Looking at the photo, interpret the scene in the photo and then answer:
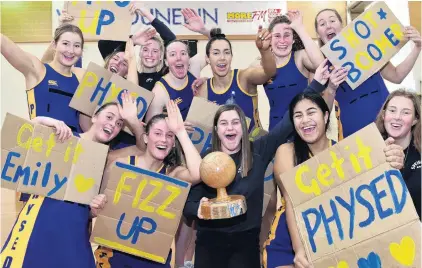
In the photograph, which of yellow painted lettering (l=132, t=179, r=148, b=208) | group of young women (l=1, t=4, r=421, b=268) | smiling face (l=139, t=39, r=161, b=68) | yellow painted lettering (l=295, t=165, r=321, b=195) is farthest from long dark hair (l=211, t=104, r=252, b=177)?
smiling face (l=139, t=39, r=161, b=68)

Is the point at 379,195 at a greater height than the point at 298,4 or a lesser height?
lesser

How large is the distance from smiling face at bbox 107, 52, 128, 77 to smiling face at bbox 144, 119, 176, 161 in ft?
4.14

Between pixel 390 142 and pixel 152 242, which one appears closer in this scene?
pixel 390 142

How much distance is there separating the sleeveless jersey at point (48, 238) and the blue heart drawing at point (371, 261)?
146 centimetres

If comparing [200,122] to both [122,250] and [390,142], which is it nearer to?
[122,250]

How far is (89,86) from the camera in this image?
10.6 feet

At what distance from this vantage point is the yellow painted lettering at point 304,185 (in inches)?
86.8

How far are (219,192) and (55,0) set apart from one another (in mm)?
5891

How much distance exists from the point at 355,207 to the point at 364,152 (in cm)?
27

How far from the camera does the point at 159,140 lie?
2738 mm

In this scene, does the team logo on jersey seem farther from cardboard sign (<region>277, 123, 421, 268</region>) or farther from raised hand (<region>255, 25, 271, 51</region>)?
cardboard sign (<region>277, 123, 421, 268</region>)

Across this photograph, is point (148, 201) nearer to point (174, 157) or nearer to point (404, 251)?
point (174, 157)

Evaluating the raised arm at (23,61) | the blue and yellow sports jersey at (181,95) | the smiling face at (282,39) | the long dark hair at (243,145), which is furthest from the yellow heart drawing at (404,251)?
the raised arm at (23,61)

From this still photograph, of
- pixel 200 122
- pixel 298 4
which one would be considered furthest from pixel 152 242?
pixel 298 4
